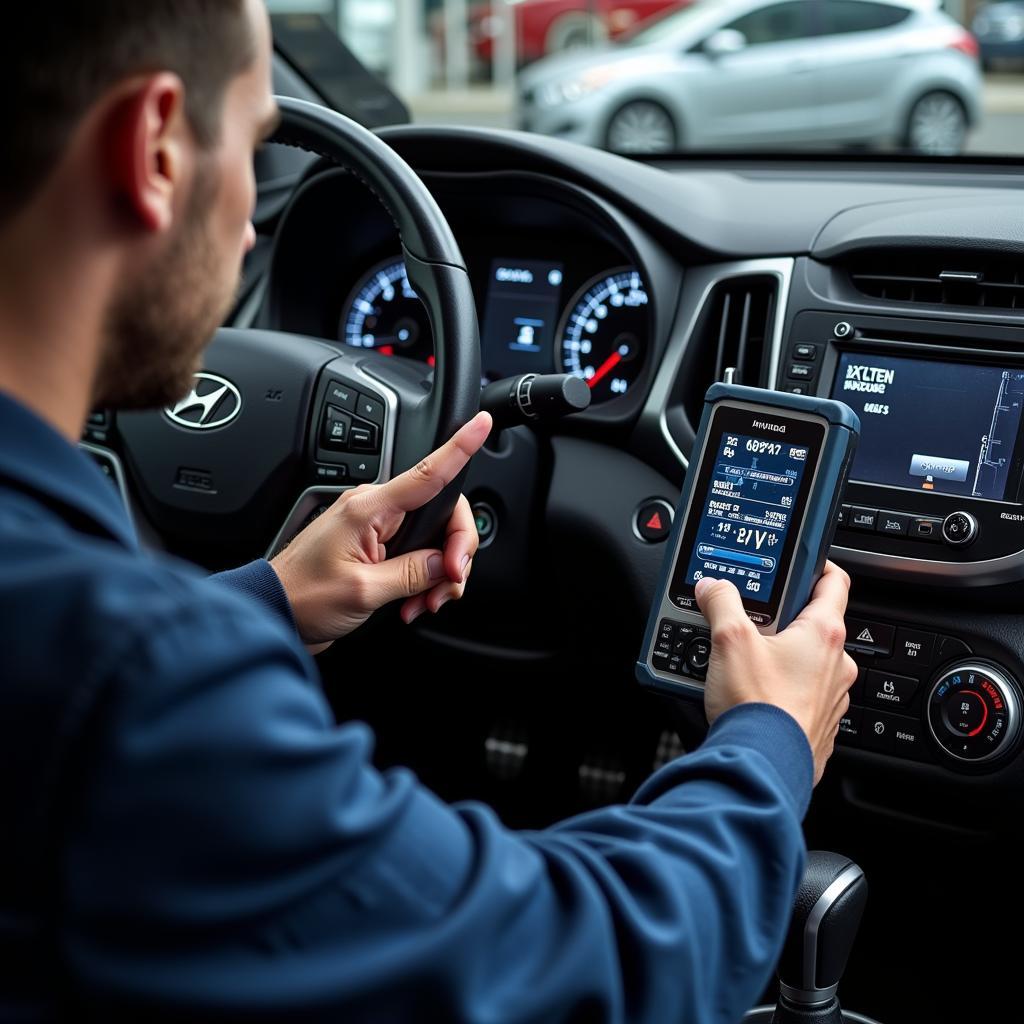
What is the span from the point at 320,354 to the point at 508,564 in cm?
43

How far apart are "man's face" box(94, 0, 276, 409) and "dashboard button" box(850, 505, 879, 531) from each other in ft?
3.39

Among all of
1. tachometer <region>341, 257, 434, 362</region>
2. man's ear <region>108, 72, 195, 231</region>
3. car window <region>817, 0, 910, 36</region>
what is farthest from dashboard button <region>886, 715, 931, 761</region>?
car window <region>817, 0, 910, 36</region>

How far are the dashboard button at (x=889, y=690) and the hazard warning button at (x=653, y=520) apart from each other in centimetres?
34

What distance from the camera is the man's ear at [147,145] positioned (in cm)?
77

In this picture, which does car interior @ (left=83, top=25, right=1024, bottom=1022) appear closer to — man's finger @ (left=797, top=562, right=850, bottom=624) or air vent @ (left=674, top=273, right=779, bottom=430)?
air vent @ (left=674, top=273, right=779, bottom=430)

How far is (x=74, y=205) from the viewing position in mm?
772

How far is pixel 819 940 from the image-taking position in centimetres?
153

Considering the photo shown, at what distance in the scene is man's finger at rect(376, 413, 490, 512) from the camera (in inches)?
54.5

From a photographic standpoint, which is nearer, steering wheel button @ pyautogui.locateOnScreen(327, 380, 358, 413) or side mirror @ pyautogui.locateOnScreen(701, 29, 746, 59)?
steering wheel button @ pyautogui.locateOnScreen(327, 380, 358, 413)

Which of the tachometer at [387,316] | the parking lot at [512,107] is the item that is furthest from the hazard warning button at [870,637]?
the parking lot at [512,107]

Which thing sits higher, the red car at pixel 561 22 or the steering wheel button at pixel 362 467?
the red car at pixel 561 22

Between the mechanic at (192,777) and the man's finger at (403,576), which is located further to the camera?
the man's finger at (403,576)

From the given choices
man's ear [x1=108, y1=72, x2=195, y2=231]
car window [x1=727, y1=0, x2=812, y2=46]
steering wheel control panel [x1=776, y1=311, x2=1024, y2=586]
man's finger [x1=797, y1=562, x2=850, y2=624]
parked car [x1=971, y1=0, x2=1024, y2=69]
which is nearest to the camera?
man's ear [x1=108, y1=72, x2=195, y2=231]

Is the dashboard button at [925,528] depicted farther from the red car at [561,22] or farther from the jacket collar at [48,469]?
the red car at [561,22]
